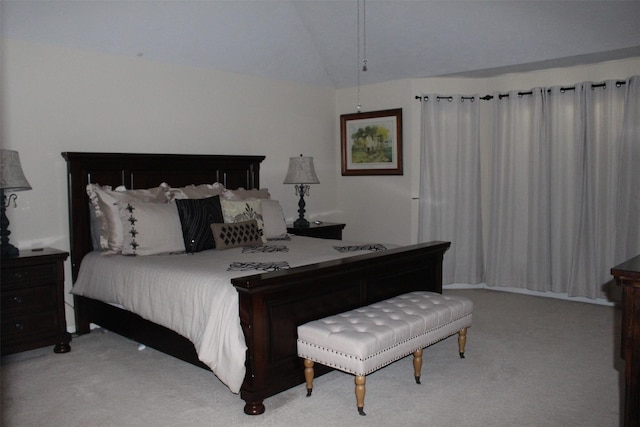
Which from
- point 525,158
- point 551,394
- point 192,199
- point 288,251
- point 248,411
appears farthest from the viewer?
point 525,158

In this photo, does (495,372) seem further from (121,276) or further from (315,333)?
(121,276)

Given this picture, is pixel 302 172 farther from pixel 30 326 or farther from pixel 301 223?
pixel 30 326

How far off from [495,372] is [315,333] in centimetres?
123

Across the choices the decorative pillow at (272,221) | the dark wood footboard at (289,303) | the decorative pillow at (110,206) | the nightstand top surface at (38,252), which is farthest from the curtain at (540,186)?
the nightstand top surface at (38,252)

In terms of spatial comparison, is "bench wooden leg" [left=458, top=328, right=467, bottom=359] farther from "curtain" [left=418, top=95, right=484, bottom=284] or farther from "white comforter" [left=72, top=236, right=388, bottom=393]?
"curtain" [left=418, top=95, right=484, bottom=284]

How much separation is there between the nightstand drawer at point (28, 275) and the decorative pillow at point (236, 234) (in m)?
1.12

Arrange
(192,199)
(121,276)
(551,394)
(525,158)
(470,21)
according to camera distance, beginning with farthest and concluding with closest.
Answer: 1. (525,158)
2. (470,21)
3. (192,199)
4. (121,276)
5. (551,394)

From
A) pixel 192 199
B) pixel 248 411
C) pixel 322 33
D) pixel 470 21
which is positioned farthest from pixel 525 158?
pixel 248 411

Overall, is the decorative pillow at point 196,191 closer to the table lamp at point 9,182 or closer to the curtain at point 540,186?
the table lamp at point 9,182

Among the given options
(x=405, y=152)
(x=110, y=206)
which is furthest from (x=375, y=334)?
(x=405, y=152)

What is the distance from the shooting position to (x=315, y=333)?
2.80m

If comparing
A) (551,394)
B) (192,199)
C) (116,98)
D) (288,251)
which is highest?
(116,98)

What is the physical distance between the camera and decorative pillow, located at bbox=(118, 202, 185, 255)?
3754 millimetres

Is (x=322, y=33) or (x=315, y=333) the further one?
(x=322, y=33)
